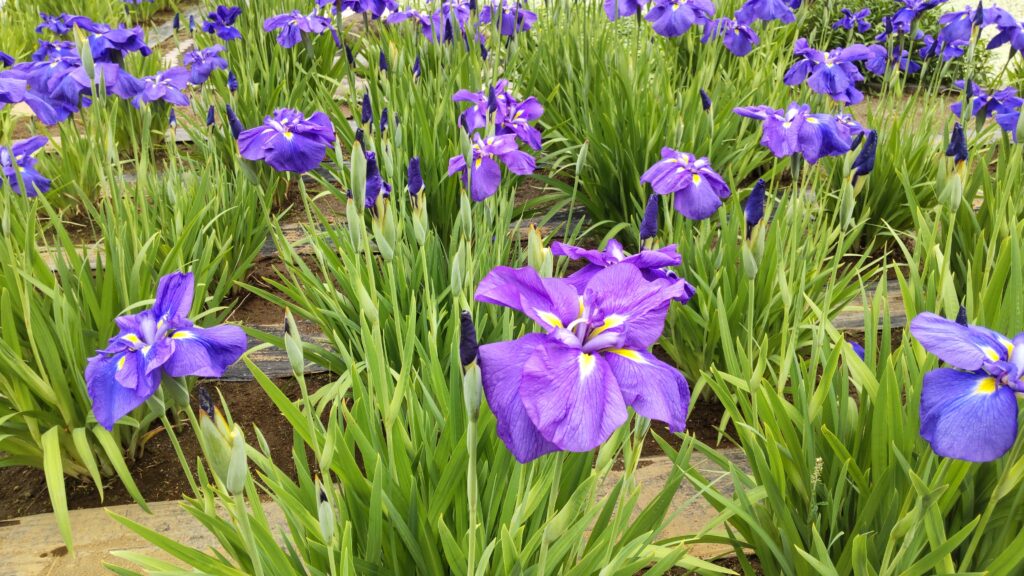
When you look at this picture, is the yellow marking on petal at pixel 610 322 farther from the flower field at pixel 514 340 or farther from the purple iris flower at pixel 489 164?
the purple iris flower at pixel 489 164

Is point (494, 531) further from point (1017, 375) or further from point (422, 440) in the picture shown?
point (1017, 375)

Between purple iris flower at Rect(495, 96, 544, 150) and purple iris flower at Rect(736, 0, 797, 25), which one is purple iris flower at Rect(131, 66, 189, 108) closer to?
purple iris flower at Rect(495, 96, 544, 150)

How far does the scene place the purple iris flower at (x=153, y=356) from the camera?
1.02 m

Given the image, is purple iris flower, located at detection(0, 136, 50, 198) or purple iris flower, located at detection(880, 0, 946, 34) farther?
purple iris flower, located at detection(880, 0, 946, 34)

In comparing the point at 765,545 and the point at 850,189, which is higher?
the point at 850,189

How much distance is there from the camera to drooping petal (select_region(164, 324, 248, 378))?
102cm

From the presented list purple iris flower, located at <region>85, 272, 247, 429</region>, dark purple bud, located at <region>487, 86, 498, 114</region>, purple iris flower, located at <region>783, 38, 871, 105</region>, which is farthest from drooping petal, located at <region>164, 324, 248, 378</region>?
purple iris flower, located at <region>783, 38, 871, 105</region>

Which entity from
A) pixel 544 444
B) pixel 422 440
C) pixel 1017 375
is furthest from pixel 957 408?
pixel 422 440

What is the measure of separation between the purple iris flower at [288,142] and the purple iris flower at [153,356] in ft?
2.86

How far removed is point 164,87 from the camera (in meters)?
2.64

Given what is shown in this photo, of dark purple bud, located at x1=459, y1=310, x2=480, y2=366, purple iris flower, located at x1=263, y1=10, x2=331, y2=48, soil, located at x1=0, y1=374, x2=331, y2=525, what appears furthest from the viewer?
purple iris flower, located at x1=263, y1=10, x2=331, y2=48

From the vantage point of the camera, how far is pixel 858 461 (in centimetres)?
155

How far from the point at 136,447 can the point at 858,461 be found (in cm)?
198

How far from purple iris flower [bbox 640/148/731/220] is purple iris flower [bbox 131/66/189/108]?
5.70 ft
